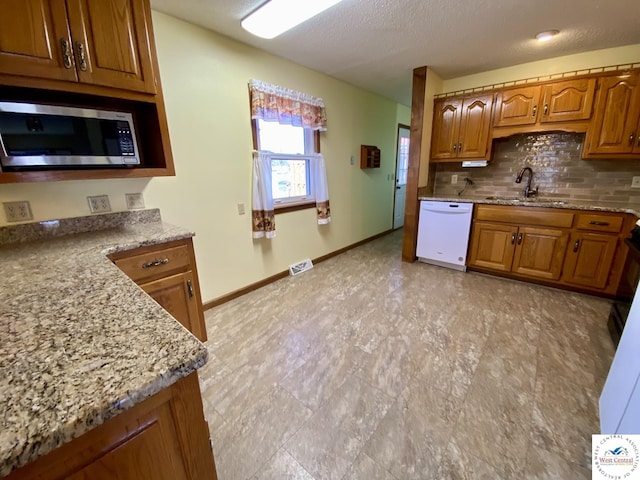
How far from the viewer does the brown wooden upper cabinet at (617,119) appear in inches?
94.0

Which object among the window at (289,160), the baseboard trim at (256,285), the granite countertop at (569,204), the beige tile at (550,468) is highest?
the window at (289,160)

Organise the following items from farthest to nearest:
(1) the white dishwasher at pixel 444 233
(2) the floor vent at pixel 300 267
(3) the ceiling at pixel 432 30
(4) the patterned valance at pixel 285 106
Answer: (2) the floor vent at pixel 300 267, (1) the white dishwasher at pixel 444 233, (4) the patterned valance at pixel 285 106, (3) the ceiling at pixel 432 30

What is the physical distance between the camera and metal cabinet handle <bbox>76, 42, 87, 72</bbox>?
132 cm

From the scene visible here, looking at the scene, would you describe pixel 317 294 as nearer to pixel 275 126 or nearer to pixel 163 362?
pixel 275 126

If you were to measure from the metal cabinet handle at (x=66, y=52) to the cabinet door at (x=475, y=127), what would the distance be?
11.4ft

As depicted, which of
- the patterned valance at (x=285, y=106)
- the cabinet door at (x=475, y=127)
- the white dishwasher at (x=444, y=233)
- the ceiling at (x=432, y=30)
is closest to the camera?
the ceiling at (x=432, y=30)

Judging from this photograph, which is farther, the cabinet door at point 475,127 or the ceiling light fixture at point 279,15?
the cabinet door at point 475,127

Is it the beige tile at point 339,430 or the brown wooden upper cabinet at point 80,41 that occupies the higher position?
the brown wooden upper cabinet at point 80,41

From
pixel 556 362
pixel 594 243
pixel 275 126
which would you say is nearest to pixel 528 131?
pixel 594 243

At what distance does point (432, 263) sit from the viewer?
3545mm

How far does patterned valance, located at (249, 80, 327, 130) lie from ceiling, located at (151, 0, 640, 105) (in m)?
0.34

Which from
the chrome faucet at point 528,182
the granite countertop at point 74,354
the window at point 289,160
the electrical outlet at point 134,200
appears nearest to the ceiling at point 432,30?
the window at point 289,160

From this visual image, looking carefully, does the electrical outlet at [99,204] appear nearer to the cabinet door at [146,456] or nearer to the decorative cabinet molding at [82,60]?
the decorative cabinet molding at [82,60]

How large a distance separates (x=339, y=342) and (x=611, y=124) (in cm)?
315
